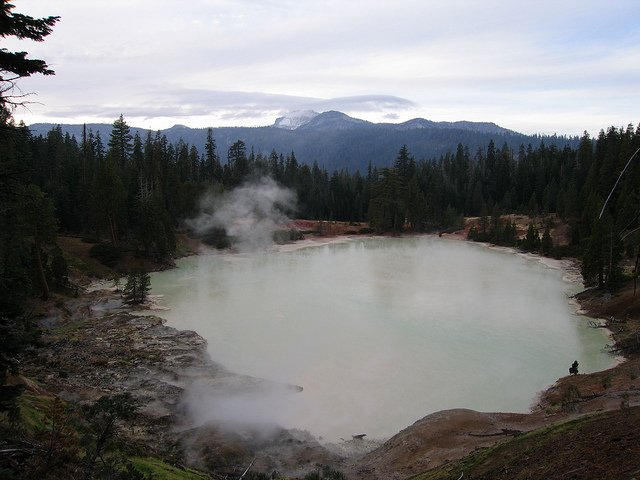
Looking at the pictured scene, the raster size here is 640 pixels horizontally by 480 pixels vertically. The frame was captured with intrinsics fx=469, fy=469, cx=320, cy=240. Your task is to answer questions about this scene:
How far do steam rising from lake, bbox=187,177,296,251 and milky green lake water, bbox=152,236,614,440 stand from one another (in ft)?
48.5

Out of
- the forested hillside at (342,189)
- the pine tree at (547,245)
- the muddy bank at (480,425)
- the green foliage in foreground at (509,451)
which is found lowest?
the muddy bank at (480,425)

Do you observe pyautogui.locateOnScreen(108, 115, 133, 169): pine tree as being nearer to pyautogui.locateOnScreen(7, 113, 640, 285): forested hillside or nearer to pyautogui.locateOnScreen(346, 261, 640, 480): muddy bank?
pyautogui.locateOnScreen(7, 113, 640, 285): forested hillside

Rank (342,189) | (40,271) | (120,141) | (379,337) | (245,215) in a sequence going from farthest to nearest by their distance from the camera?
(342,189)
(245,215)
(120,141)
(40,271)
(379,337)

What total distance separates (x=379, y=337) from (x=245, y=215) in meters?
46.4

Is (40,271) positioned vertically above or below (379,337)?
above

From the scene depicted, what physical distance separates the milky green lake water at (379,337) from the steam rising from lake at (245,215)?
14.8 m

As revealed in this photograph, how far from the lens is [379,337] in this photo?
25531 mm

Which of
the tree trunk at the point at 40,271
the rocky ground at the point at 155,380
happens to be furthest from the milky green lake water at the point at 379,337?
the tree trunk at the point at 40,271

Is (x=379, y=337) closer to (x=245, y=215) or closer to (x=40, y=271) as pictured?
(x=40, y=271)

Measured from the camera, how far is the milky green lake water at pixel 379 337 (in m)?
18.2

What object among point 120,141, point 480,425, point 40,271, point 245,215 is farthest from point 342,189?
point 480,425

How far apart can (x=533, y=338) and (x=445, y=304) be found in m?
7.38

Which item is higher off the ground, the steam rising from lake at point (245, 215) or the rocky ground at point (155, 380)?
the steam rising from lake at point (245, 215)

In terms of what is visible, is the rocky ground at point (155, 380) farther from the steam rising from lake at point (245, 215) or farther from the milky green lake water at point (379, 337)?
the steam rising from lake at point (245, 215)
